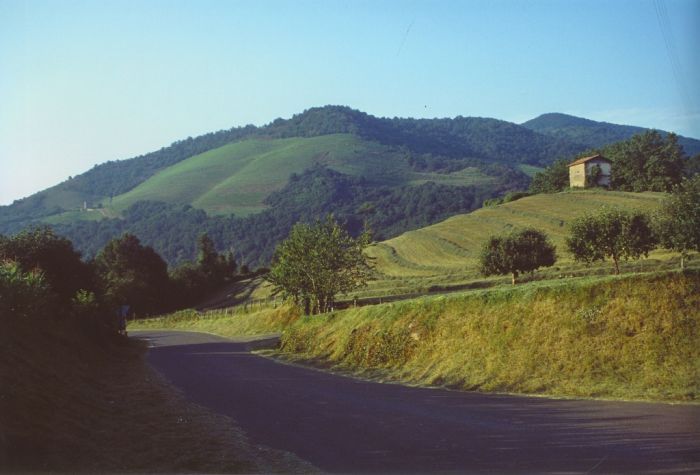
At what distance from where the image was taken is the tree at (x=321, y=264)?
4381 centimetres

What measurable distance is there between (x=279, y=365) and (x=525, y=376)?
1394 centimetres

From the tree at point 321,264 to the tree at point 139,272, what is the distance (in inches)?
2192

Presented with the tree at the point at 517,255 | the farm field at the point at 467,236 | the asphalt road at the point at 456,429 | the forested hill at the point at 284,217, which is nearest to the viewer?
the asphalt road at the point at 456,429

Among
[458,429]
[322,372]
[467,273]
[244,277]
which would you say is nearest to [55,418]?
[458,429]

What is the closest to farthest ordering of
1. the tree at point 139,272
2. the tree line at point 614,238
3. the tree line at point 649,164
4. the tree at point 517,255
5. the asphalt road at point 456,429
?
the asphalt road at point 456,429, the tree line at point 614,238, the tree at point 517,255, the tree at point 139,272, the tree line at point 649,164

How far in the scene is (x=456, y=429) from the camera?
12.8 m

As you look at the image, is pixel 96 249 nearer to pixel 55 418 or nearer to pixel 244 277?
pixel 244 277

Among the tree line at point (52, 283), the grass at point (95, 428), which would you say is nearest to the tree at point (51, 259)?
the tree line at point (52, 283)

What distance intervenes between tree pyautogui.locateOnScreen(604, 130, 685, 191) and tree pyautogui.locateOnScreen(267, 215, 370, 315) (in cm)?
7676

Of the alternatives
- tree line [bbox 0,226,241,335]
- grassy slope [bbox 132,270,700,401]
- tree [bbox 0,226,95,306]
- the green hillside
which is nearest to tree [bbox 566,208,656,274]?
grassy slope [bbox 132,270,700,401]

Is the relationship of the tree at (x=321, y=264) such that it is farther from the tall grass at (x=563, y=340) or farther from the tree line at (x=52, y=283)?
the tall grass at (x=563, y=340)

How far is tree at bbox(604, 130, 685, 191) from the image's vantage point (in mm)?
110625

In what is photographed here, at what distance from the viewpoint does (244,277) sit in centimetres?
11675

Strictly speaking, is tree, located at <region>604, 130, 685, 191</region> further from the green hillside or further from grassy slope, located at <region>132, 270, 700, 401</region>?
grassy slope, located at <region>132, 270, 700, 401</region>
